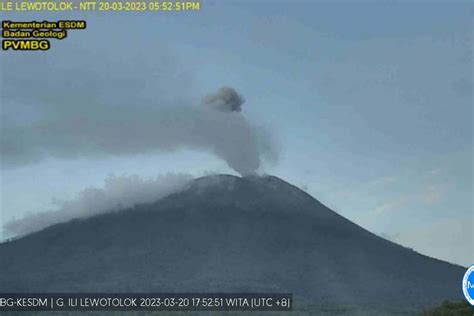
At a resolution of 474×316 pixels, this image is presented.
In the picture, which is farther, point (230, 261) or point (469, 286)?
point (230, 261)

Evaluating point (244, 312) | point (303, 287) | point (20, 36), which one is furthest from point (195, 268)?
point (20, 36)

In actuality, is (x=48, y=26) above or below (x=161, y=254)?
below

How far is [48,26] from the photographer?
39469mm

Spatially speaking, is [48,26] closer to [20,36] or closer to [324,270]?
[20,36]

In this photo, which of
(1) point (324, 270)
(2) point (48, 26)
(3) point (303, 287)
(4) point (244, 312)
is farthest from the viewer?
(1) point (324, 270)

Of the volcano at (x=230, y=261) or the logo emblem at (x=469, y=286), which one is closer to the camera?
the logo emblem at (x=469, y=286)

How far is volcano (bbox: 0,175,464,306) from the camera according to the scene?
163 meters

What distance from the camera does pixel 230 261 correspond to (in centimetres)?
17562

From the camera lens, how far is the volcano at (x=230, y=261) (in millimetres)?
163000

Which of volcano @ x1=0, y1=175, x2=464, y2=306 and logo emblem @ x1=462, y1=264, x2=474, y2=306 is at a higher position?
volcano @ x1=0, y1=175, x2=464, y2=306

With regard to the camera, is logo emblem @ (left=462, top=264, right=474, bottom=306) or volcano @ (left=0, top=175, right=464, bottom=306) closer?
logo emblem @ (left=462, top=264, right=474, bottom=306)

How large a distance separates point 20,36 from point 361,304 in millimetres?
120303

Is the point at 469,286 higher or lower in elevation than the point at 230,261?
lower

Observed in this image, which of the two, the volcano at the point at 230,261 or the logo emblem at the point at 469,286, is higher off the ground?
the volcano at the point at 230,261
